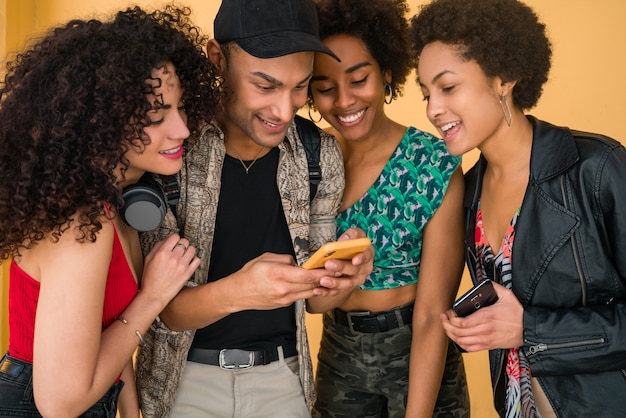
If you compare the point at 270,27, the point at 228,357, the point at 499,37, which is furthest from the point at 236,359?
the point at 499,37

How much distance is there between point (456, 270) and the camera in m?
2.50

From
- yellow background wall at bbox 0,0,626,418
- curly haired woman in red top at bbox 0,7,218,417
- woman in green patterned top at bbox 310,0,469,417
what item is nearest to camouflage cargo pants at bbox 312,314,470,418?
woman in green patterned top at bbox 310,0,469,417

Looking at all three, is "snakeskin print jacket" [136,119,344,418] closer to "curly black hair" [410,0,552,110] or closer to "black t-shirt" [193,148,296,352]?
"black t-shirt" [193,148,296,352]

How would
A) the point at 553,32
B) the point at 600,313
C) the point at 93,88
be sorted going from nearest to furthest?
the point at 93,88 < the point at 600,313 < the point at 553,32

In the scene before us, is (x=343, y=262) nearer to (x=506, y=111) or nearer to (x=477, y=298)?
(x=477, y=298)

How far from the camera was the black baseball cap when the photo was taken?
2154mm

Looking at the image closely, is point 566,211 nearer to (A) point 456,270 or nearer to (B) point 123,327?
(A) point 456,270

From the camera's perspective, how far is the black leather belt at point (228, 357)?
2.20m

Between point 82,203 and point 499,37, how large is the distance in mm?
1285

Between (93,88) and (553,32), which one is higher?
(553,32)

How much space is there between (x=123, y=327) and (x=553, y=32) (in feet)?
9.63

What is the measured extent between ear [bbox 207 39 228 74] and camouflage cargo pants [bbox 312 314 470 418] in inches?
39.3

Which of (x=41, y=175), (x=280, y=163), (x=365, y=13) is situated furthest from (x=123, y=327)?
(x=365, y=13)

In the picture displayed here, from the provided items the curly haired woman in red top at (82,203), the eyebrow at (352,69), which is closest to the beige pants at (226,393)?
the curly haired woman in red top at (82,203)
